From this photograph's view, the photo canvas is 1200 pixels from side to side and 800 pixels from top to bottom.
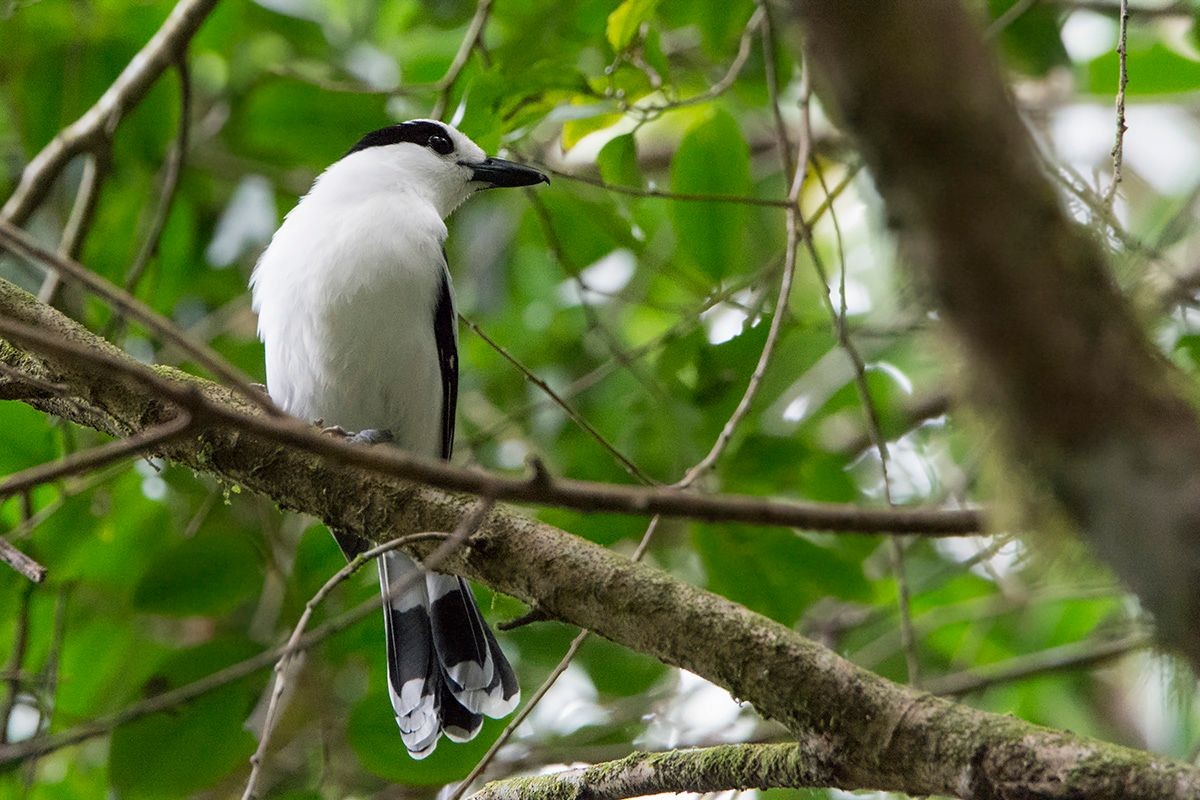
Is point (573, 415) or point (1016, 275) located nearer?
point (1016, 275)

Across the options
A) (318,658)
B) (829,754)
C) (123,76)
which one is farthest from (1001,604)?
(123,76)

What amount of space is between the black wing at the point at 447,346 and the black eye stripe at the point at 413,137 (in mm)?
815

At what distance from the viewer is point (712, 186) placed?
365 centimetres

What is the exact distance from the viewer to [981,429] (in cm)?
100

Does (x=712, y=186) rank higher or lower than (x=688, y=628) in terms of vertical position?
higher

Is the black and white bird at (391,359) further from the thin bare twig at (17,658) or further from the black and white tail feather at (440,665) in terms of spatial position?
the thin bare twig at (17,658)

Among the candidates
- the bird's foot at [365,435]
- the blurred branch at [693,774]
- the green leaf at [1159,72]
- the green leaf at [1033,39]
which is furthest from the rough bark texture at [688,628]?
the green leaf at [1159,72]

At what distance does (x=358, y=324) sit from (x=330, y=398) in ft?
0.92

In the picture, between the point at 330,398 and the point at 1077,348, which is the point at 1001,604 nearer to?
the point at 330,398

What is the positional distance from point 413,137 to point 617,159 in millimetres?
1582

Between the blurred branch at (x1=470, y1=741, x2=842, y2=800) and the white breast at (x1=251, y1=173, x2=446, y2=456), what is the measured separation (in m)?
→ 1.69

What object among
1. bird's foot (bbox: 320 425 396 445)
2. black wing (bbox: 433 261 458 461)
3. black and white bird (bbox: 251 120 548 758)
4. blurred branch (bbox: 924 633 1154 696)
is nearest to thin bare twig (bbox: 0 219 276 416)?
bird's foot (bbox: 320 425 396 445)

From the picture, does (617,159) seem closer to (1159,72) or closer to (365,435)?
(365,435)

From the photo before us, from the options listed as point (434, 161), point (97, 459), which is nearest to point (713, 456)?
point (97, 459)
